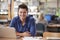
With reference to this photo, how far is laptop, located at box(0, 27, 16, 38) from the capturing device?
2418 mm

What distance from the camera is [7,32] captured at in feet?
7.98

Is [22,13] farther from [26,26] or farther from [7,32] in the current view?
[7,32]

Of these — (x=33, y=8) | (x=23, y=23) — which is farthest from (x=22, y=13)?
(x=33, y=8)

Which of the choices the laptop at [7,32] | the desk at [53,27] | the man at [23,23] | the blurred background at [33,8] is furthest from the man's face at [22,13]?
the blurred background at [33,8]

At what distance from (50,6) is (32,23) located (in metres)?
3.60

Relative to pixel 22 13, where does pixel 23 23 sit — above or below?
below

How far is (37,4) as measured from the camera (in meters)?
6.59

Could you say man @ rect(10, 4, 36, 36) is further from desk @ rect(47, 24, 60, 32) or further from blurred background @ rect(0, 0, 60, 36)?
blurred background @ rect(0, 0, 60, 36)

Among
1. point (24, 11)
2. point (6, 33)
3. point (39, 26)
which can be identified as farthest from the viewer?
point (39, 26)

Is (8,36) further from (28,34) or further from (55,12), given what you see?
(55,12)

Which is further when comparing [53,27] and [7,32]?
[53,27]

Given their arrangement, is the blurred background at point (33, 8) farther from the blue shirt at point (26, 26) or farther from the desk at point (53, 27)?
the blue shirt at point (26, 26)

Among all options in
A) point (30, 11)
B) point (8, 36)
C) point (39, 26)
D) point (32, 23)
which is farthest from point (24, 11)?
point (30, 11)

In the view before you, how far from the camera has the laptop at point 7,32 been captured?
Result: 2.42 metres
